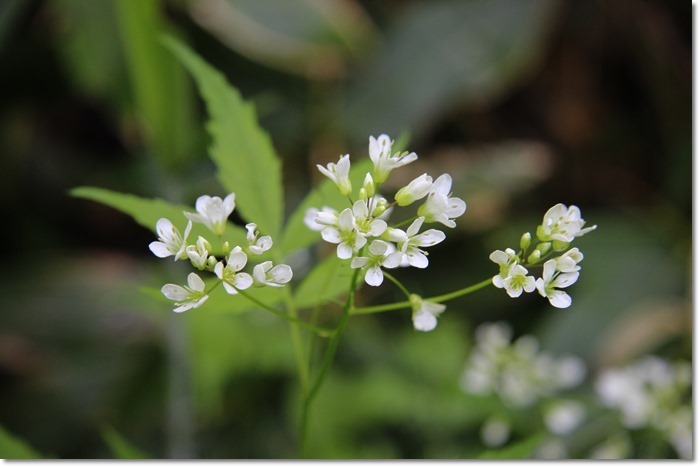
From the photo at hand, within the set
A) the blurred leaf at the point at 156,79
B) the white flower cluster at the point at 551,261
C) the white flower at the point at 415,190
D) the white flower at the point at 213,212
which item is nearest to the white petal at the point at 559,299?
the white flower cluster at the point at 551,261

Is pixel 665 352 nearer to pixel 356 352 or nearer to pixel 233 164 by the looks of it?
pixel 356 352

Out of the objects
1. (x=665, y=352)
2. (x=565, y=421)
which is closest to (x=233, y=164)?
(x=565, y=421)

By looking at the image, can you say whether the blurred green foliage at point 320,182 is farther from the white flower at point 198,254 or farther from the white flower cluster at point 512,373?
the white flower at point 198,254

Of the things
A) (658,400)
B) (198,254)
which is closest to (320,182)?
(658,400)

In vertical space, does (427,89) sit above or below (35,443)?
above

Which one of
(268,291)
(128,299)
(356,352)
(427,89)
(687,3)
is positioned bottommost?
(268,291)

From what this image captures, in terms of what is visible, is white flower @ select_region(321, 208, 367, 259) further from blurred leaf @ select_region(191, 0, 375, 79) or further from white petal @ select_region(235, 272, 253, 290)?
blurred leaf @ select_region(191, 0, 375, 79)

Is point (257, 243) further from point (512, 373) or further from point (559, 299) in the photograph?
point (512, 373)
